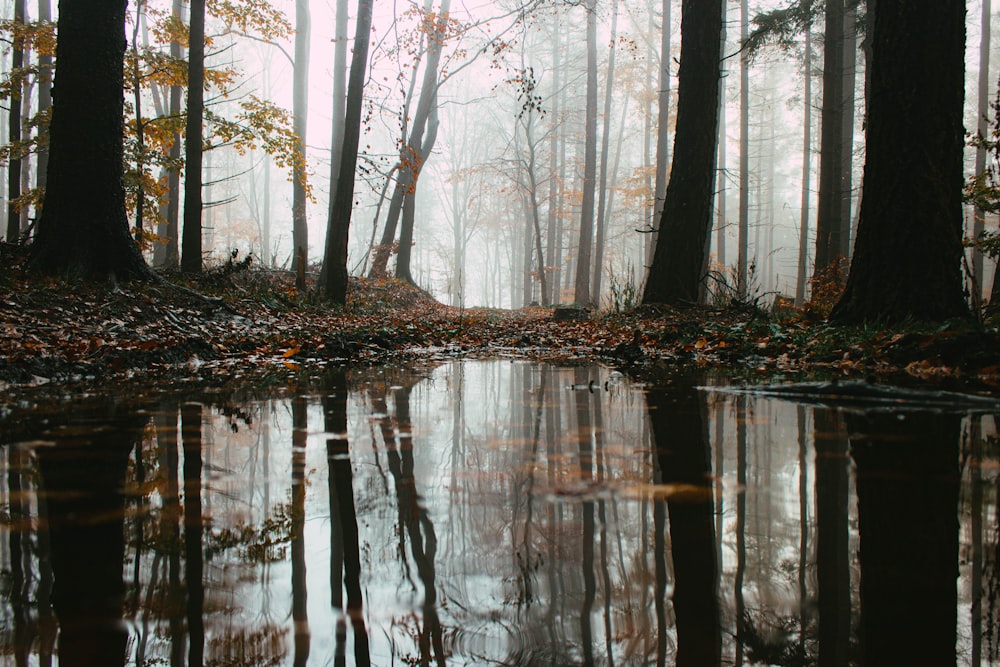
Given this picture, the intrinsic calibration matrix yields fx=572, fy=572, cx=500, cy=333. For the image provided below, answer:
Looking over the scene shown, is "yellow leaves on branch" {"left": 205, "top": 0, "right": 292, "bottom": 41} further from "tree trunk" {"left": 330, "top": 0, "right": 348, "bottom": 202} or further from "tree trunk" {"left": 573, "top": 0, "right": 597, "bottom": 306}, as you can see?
"tree trunk" {"left": 573, "top": 0, "right": 597, "bottom": 306}

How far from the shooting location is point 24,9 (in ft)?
42.9

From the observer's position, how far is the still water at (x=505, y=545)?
0.72 meters

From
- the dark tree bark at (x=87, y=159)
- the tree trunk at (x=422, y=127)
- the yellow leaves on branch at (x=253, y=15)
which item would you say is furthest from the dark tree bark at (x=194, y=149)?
the tree trunk at (x=422, y=127)

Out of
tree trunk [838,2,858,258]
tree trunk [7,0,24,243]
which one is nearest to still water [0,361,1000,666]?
tree trunk [838,2,858,258]

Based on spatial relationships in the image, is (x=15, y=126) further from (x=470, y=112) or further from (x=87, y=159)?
(x=470, y=112)

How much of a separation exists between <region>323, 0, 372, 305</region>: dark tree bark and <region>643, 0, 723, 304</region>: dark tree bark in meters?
5.44

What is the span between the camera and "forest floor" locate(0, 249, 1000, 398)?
3203 millimetres

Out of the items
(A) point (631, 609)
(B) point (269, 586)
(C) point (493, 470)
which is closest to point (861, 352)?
(C) point (493, 470)

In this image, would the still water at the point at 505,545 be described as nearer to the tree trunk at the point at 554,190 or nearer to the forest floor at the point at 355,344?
the forest floor at the point at 355,344

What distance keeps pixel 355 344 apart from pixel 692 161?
202 inches

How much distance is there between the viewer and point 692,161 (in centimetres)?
761

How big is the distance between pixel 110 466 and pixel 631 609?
1423 millimetres

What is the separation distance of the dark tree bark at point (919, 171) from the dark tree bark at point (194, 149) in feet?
30.4

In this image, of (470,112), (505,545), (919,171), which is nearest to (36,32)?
(919,171)
